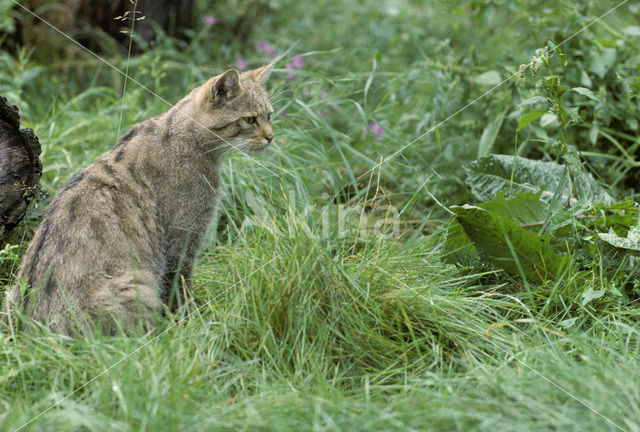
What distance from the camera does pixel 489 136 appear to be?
3.85m

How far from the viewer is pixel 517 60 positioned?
4289 mm

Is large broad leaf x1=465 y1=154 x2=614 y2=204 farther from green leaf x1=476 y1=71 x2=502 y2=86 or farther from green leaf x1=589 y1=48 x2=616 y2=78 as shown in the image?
green leaf x1=589 y1=48 x2=616 y2=78

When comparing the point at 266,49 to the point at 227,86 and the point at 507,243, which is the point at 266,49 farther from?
the point at 507,243

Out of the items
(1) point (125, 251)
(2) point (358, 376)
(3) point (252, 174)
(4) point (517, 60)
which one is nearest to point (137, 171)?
(1) point (125, 251)

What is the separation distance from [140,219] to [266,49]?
10.3ft

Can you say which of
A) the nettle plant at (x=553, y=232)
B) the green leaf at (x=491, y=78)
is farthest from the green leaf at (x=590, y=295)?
the green leaf at (x=491, y=78)

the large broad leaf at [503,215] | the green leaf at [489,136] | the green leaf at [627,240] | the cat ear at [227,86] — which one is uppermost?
the cat ear at [227,86]

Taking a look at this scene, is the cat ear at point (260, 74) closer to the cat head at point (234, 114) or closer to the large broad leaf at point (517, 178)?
the cat head at point (234, 114)

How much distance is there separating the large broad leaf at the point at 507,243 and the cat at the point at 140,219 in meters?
1.11

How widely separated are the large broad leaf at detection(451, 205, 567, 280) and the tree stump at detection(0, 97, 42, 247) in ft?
6.84

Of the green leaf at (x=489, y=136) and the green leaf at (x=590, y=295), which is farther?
the green leaf at (x=489, y=136)

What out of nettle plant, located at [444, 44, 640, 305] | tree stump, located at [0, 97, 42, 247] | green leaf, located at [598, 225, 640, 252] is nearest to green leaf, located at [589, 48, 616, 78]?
nettle plant, located at [444, 44, 640, 305]

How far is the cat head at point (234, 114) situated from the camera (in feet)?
10.0

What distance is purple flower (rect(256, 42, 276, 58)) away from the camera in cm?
556
